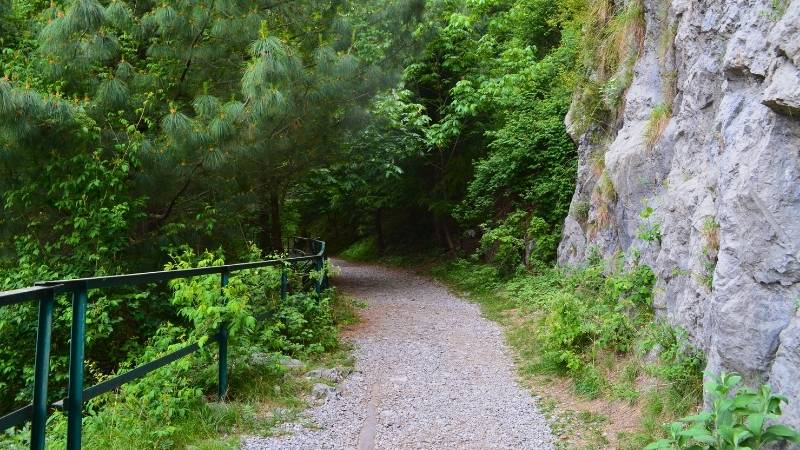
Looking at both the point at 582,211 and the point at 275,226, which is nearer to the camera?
the point at 582,211

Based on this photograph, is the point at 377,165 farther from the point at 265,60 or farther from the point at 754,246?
the point at 754,246

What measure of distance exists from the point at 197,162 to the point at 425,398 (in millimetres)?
4981

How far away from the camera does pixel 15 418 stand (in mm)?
2641

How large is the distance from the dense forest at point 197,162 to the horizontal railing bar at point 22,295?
1.48 metres

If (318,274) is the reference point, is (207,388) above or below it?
below

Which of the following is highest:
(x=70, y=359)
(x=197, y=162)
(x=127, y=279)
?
(x=197, y=162)

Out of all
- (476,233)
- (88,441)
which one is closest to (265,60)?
(88,441)

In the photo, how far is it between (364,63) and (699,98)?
6642mm

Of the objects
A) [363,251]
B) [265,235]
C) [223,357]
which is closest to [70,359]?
[223,357]

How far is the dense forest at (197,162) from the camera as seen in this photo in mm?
5898

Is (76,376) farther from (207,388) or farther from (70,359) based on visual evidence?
(207,388)

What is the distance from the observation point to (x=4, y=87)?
22.9ft

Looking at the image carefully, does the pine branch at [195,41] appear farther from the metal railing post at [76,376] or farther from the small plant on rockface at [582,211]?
the small plant on rockface at [582,211]

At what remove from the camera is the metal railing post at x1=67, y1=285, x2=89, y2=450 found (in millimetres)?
3143
